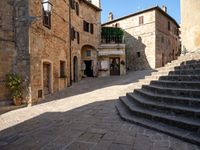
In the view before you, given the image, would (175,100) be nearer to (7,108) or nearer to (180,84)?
(180,84)

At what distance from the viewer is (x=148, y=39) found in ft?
80.8

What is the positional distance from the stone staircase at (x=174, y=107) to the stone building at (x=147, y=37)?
17.0 metres

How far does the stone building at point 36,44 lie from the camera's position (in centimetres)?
998

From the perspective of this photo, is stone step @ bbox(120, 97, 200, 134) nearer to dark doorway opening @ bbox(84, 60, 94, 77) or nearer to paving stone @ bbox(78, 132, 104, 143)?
paving stone @ bbox(78, 132, 104, 143)

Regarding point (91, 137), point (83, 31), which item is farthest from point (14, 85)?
point (83, 31)

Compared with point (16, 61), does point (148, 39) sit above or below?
above

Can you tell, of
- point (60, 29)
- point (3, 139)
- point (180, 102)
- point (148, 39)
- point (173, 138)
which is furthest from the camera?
point (148, 39)

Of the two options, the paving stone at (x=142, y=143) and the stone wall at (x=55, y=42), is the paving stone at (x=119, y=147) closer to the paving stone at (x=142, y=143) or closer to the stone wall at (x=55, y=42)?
the paving stone at (x=142, y=143)

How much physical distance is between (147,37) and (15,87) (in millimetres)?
18108

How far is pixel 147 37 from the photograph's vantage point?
974 inches

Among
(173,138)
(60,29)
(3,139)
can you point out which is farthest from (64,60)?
(173,138)

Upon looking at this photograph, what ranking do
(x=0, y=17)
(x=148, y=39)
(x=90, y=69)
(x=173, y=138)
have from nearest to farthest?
1. (x=173, y=138)
2. (x=0, y=17)
3. (x=90, y=69)
4. (x=148, y=39)

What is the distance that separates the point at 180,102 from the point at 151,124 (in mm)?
965

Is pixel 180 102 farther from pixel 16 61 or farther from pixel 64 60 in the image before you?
pixel 64 60
